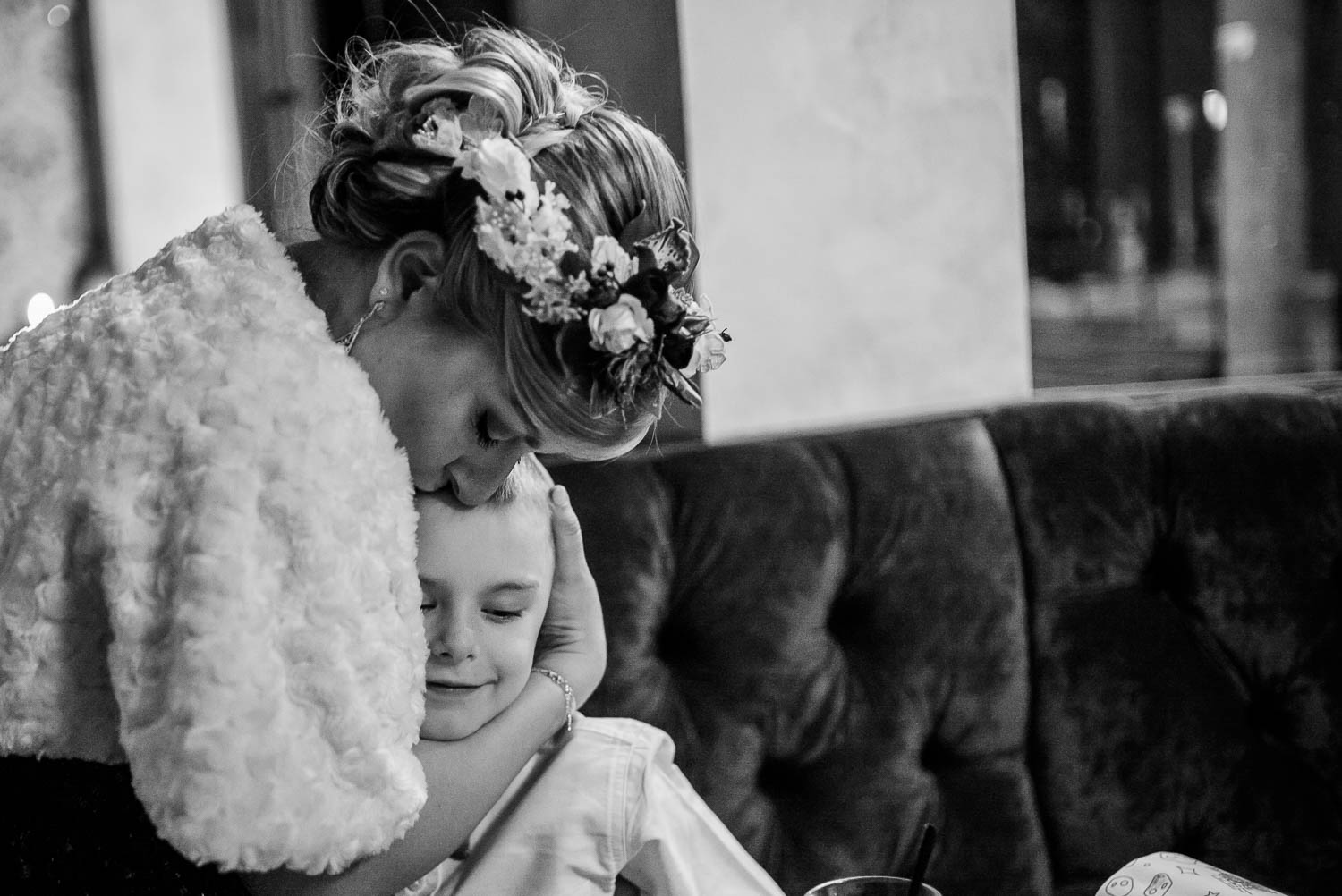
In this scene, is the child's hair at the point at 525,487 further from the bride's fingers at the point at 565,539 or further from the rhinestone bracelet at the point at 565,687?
the rhinestone bracelet at the point at 565,687

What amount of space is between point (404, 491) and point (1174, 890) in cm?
75

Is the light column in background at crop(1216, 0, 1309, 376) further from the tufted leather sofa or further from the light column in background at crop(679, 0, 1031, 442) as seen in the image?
the tufted leather sofa

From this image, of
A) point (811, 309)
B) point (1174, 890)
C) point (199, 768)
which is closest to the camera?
point (199, 768)

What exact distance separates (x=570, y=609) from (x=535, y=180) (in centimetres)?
48

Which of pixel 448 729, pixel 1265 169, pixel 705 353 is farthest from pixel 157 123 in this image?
pixel 1265 169

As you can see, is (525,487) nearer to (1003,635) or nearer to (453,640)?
(453,640)

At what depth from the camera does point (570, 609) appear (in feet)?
4.29

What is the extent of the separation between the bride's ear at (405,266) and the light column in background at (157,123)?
273 cm

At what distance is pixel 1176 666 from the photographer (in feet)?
5.39

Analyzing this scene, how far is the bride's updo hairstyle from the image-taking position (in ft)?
3.33

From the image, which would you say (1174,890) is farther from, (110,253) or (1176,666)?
(110,253)

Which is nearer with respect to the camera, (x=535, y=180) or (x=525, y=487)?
(x=535, y=180)

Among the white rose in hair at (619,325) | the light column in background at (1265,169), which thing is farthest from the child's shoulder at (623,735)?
the light column in background at (1265,169)

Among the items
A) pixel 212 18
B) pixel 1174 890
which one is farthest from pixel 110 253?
pixel 1174 890
